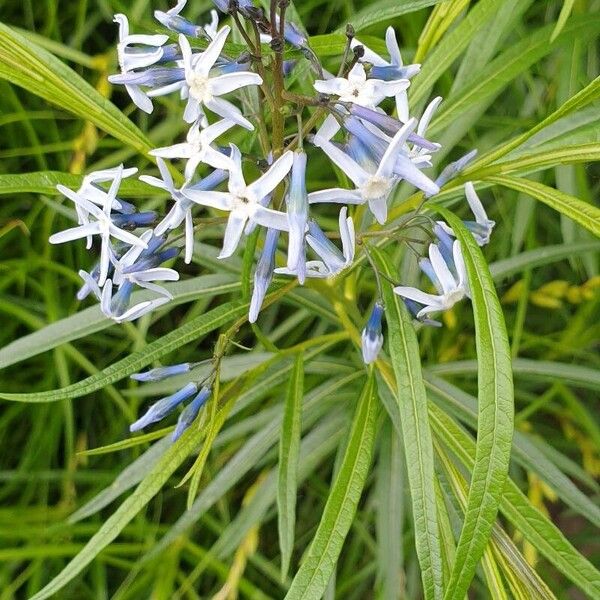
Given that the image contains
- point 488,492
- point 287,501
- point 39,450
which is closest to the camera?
point 488,492

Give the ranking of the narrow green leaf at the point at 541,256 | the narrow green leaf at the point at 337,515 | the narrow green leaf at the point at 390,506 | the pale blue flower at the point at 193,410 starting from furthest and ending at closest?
1. the narrow green leaf at the point at 390,506
2. the narrow green leaf at the point at 541,256
3. the pale blue flower at the point at 193,410
4. the narrow green leaf at the point at 337,515

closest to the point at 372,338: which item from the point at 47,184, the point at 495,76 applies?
the point at 47,184

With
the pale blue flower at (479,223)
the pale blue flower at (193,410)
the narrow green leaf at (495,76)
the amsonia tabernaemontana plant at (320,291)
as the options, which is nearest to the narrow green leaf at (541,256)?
the amsonia tabernaemontana plant at (320,291)

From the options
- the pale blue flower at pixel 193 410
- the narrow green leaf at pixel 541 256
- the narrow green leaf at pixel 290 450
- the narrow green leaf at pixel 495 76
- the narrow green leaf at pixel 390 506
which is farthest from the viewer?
the narrow green leaf at pixel 390 506

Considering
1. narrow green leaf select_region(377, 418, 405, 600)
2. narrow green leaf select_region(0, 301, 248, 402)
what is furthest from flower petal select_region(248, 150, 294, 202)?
narrow green leaf select_region(377, 418, 405, 600)

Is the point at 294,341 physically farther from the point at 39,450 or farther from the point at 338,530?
the point at 338,530

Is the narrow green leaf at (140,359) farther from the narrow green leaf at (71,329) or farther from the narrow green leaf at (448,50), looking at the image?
the narrow green leaf at (448,50)

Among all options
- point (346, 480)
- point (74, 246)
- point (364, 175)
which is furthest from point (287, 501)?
point (74, 246)
